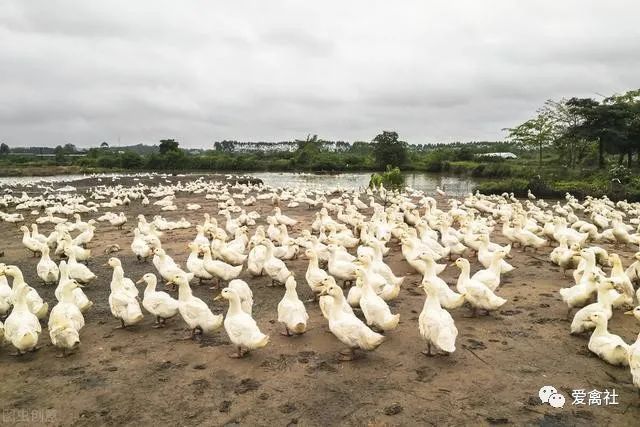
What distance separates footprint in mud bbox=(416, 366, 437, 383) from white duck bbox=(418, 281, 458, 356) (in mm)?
337

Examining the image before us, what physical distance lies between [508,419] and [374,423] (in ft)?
5.22

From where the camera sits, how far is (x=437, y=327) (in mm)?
7113

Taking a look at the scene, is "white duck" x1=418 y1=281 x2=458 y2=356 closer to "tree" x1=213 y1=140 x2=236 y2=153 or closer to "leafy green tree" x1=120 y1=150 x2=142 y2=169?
"leafy green tree" x1=120 y1=150 x2=142 y2=169

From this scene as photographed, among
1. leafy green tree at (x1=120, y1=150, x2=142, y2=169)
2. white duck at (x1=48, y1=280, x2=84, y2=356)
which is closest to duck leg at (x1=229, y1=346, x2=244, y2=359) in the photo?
white duck at (x1=48, y1=280, x2=84, y2=356)

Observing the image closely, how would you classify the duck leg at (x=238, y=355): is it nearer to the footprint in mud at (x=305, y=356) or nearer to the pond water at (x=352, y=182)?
the footprint in mud at (x=305, y=356)

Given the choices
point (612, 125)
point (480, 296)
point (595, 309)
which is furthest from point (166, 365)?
point (612, 125)

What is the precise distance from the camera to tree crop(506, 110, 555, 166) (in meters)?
53.9

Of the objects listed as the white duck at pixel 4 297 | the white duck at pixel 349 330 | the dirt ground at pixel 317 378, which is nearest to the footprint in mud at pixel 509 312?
the dirt ground at pixel 317 378

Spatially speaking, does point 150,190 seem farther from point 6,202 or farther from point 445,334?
point 445,334

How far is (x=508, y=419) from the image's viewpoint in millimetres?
5793

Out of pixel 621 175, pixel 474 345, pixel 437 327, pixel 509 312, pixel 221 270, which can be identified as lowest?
pixel 474 345

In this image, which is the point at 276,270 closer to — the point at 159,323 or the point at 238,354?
the point at 159,323

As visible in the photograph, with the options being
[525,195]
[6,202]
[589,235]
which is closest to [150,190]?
[6,202]

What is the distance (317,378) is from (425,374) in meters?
1.53
